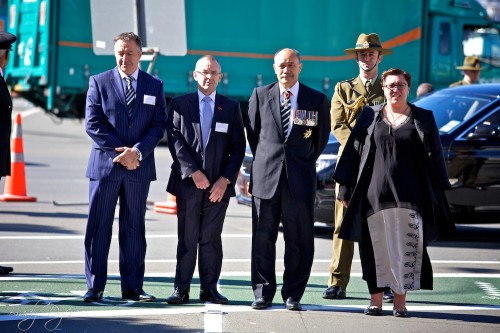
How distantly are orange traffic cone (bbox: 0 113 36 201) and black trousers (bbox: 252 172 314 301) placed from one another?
7073 mm

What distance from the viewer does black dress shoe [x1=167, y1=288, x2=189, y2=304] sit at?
8.43 metres

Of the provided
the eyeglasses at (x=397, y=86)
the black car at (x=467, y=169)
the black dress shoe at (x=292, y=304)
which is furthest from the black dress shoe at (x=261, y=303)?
the black car at (x=467, y=169)

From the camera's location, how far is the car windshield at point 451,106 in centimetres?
1248

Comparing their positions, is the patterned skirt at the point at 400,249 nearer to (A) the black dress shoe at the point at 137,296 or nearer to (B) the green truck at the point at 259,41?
(A) the black dress shoe at the point at 137,296

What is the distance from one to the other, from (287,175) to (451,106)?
495 centimetres

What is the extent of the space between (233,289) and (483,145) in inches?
162

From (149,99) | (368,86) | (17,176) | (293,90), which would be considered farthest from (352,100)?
(17,176)

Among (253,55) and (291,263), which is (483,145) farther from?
(253,55)

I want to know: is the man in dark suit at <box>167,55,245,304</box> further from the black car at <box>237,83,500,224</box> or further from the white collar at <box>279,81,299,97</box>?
the black car at <box>237,83,500,224</box>

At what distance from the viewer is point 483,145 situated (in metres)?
12.1

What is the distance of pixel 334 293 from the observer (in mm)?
8953

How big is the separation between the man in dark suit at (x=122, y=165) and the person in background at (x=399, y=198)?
1587 millimetres

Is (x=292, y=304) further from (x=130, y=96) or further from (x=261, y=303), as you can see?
(x=130, y=96)

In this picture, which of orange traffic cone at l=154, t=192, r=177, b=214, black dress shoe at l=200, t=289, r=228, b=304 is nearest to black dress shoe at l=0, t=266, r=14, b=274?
black dress shoe at l=200, t=289, r=228, b=304
